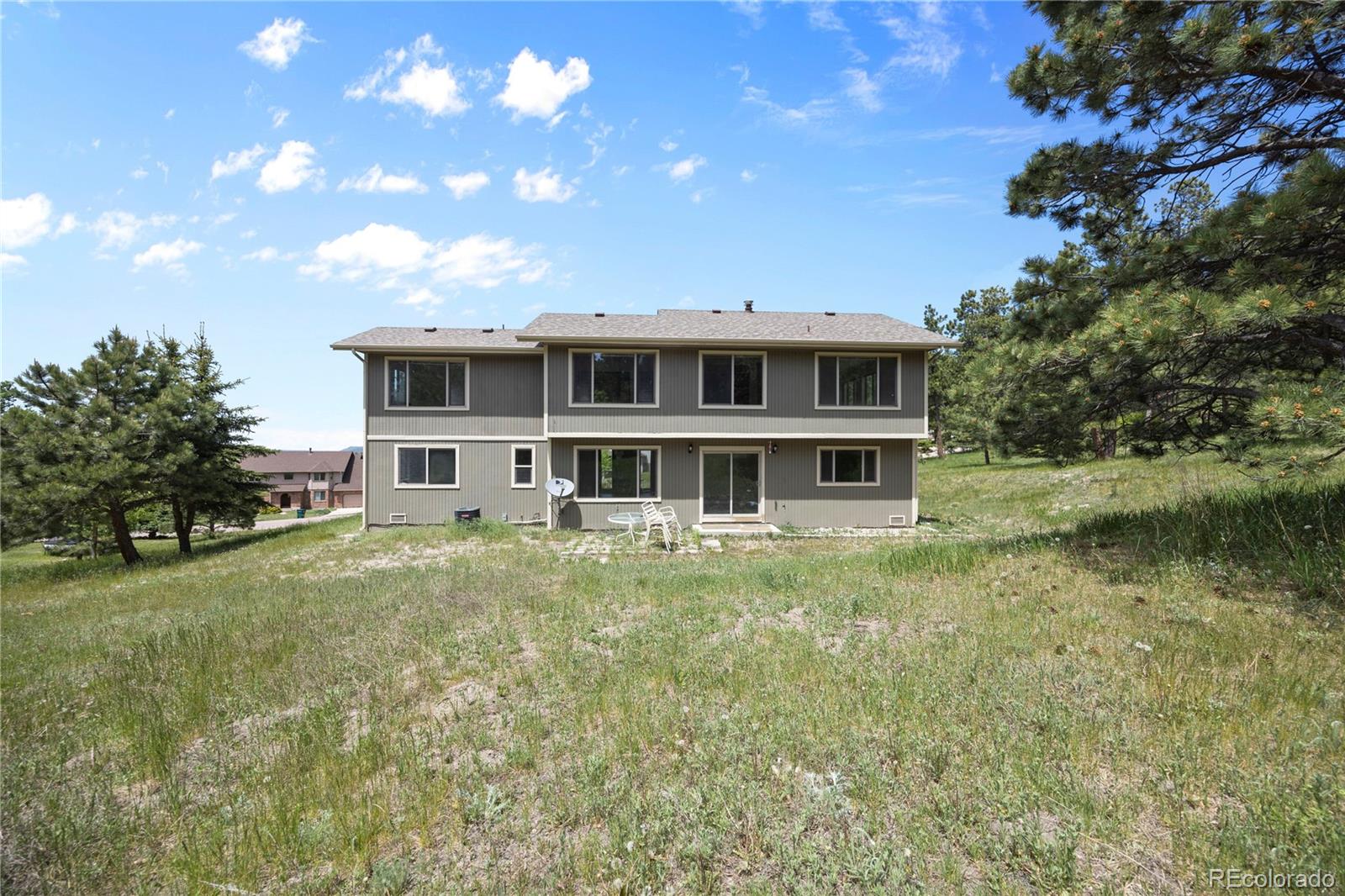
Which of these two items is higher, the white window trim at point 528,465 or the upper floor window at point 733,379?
the upper floor window at point 733,379

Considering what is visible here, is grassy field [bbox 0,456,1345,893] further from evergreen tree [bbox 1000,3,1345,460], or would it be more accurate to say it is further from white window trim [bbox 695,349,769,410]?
white window trim [bbox 695,349,769,410]

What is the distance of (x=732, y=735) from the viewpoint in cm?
348

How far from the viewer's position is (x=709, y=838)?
2.68 metres

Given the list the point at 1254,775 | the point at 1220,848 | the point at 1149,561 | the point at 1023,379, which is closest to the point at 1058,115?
the point at 1023,379

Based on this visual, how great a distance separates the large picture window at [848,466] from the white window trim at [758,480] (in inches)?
69.2

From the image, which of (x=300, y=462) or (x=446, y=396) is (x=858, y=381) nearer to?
(x=446, y=396)

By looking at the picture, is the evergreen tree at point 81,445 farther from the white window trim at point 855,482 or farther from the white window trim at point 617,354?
the white window trim at point 855,482

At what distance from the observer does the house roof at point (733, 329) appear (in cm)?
1551

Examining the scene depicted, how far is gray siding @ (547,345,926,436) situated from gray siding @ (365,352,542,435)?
162cm

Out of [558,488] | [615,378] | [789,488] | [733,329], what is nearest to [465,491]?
[558,488]

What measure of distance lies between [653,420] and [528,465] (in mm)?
4262

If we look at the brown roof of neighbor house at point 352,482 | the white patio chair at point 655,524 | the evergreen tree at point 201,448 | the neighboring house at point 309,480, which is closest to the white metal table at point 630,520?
the white patio chair at point 655,524

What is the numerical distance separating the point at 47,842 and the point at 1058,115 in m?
11.1

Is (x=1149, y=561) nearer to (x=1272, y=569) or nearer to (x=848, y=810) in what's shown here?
(x=1272, y=569)
